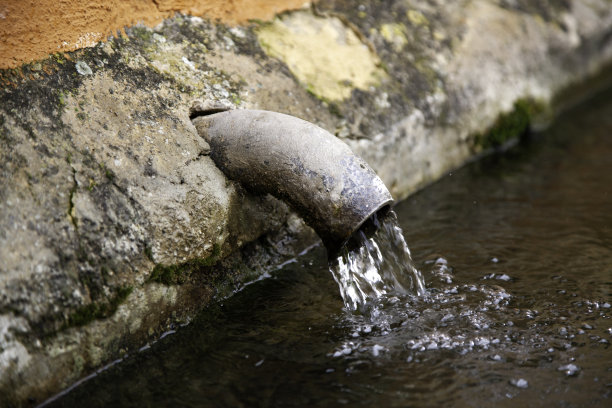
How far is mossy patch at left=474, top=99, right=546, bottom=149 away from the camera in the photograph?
16.4 feet

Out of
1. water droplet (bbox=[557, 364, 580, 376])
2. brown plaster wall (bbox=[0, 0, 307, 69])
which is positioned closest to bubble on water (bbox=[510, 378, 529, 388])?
water droplet (bbox=[557, 364, 580, 376])

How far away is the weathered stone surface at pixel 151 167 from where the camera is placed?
2436mm

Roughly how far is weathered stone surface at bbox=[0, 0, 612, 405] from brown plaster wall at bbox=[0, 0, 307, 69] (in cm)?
6

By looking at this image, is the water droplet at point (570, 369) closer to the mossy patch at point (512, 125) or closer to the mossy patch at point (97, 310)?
the mossy patch at point (97, 310)

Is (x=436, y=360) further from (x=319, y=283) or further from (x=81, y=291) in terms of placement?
A: (x=81, y=291)

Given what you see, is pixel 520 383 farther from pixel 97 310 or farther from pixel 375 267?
pixel 97 310

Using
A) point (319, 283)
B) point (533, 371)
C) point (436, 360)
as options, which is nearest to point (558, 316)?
point (533, 371)

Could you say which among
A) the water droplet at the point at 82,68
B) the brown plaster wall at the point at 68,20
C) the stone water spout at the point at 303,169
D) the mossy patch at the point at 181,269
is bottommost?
the mossy patch at the point at 181,269

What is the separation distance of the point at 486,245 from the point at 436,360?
3.97ft

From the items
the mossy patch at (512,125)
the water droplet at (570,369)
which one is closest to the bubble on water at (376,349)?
the water droplet at (570,369)

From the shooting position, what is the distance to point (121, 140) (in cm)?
287

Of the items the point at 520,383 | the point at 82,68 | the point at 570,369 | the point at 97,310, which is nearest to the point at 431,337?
the point at 520,383

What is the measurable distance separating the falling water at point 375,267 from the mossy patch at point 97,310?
0.98m

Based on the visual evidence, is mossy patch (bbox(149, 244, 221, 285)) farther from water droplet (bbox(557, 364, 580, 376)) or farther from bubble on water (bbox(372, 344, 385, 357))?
water droplet (bbox(557, 364, 580, 376))
